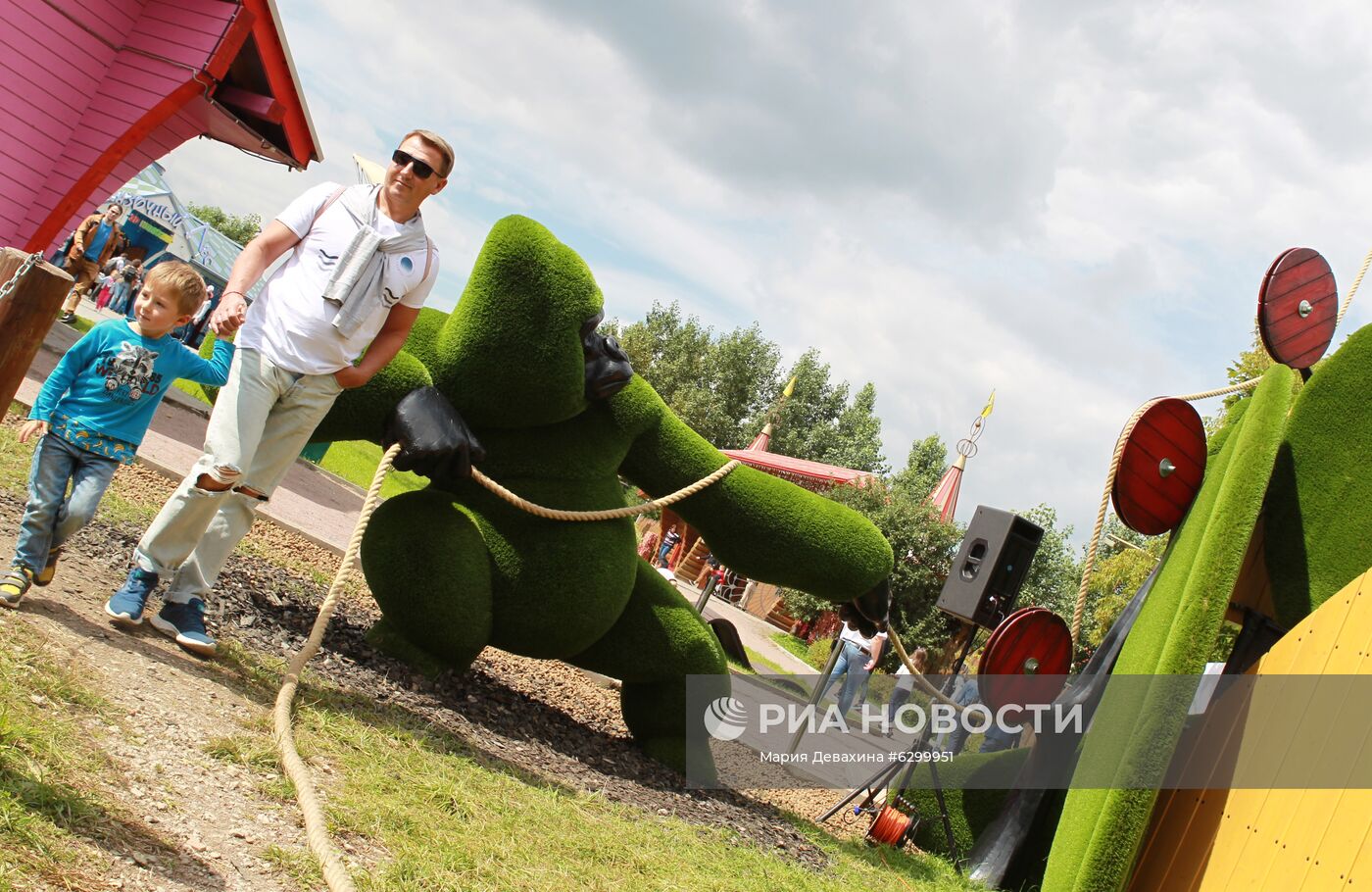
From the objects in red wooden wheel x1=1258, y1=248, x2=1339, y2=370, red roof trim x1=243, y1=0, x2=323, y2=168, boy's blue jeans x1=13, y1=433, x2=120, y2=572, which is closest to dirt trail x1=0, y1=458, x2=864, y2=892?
boy's blue jeans x1=13, y1=433, x2=120, y2=572

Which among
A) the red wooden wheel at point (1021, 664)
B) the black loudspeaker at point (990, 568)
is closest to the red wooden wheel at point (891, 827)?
the red wooden wheel at point (1021, 664)

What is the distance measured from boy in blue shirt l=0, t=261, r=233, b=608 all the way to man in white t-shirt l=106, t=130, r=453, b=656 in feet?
0.85

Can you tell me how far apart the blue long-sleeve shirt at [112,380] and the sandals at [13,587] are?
1.79ft

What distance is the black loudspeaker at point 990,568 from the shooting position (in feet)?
22.8

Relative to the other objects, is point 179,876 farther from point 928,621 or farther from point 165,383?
point 928,621

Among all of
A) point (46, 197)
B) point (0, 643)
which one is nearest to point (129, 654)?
point (0, 643)

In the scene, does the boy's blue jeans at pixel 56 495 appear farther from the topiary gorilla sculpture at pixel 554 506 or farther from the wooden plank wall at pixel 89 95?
the wooden plank wall at pixel 89 95

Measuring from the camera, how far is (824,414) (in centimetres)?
5003

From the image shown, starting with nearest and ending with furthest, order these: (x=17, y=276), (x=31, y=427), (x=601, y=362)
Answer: (x=17, y=276), (x=31, y=427), (x=601, y=362)

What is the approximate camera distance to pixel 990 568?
22.7ft

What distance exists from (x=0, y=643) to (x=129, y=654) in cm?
50

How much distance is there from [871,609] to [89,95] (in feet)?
28.7

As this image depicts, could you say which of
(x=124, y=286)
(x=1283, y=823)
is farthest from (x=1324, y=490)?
(x=124, y=286)

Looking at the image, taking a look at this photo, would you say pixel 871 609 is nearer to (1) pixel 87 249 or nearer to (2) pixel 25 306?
(2) pixel 25 306
